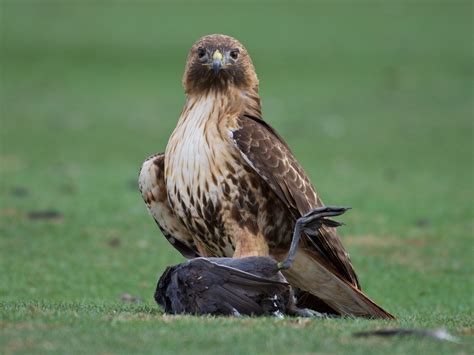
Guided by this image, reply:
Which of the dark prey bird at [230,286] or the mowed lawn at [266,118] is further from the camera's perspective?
the dark prey bird at [230,286]

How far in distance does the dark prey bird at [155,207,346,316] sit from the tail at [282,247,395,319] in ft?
2.04

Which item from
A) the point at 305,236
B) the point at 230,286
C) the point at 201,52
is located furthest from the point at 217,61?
the point at 230,286

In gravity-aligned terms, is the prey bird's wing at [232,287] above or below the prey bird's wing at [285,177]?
below

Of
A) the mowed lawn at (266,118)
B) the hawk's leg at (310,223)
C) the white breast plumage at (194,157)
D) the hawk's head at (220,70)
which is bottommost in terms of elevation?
the mowed lawn at (266,118)

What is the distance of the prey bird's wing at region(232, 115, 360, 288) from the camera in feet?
23.7

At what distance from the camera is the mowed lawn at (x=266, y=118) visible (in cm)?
628

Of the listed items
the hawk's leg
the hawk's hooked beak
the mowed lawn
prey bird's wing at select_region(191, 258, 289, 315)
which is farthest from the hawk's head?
the mowed lawn

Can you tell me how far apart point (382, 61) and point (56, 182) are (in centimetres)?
1335

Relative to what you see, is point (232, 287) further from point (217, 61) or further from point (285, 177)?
point (217, 61)

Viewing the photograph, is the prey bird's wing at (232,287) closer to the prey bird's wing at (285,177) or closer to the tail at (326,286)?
the prey bird's wing at (285,177)

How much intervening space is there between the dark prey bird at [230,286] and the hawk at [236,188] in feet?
1.08

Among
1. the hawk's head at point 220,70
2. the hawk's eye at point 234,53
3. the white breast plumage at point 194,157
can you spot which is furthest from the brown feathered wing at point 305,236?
the hawk's eye at point 234,53

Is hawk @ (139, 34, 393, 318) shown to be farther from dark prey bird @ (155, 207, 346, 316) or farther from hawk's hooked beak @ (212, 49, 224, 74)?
dark prey bird @ (155, 207, 346, 316)

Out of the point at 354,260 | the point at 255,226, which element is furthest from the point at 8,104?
Result: the point at 255,226
